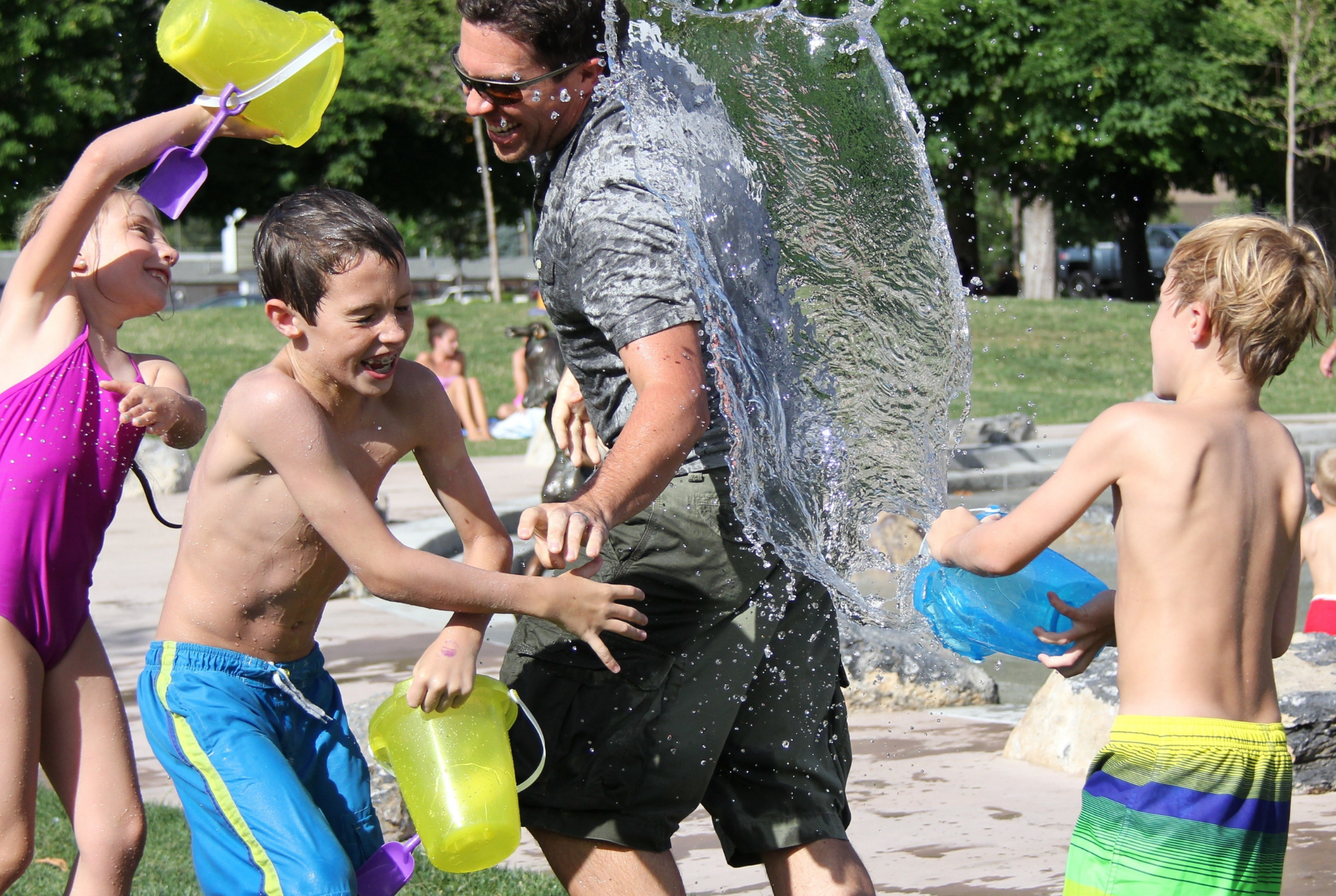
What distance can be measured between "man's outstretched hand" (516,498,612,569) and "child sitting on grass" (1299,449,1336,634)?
3.83 metres

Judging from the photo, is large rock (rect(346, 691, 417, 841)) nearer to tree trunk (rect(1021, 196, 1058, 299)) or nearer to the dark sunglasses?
the dark sunglasses

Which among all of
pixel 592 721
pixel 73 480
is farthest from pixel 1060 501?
pixel 73 480

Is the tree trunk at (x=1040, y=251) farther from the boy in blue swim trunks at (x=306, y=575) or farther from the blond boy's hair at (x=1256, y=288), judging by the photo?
the boy in blue swim trunks at (x=306, y=575)

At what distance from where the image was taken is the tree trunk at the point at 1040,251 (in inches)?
1270

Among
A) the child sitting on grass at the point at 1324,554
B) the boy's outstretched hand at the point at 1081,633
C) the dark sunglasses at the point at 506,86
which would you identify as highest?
the dark sunglasses at the point at 506,86

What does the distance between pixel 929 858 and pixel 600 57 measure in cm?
226

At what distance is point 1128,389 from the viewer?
61.8ft

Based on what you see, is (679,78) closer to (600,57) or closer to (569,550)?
(600,57)

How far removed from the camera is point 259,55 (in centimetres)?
286

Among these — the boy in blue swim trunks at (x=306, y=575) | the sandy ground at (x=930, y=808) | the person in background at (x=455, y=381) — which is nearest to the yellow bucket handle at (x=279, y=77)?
the boy in blue swim trunks at (x=306, y=575)

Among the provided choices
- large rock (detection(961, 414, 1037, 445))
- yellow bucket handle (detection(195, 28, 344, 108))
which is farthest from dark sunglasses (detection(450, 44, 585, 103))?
large rock (detection(961, 414, 1037, 445))

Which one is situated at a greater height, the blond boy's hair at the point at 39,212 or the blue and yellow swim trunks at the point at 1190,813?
the blond boy's hair at the point at 39,212

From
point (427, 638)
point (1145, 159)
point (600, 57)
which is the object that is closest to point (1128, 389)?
point (1145, 159)

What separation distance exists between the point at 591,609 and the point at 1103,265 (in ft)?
148
